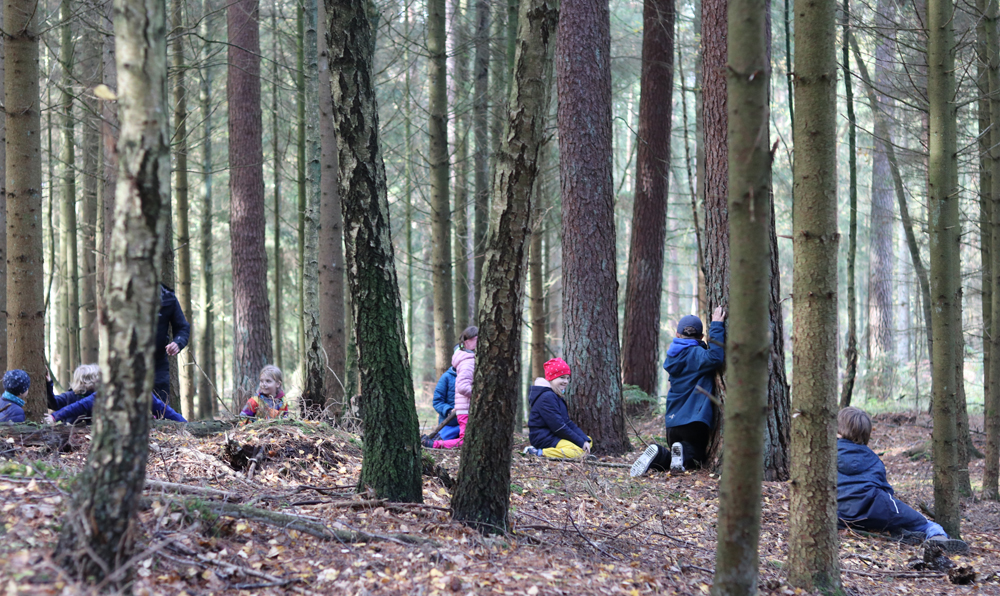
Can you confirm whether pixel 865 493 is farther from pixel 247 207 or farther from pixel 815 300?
pixel 247 207

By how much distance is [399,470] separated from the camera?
14.0 ft

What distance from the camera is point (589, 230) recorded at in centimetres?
799

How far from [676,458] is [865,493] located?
193 centimetres

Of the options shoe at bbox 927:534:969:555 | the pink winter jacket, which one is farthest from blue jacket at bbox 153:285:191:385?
shoe at bbox 927:534:969:555

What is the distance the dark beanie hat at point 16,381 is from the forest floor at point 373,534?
3.27ft

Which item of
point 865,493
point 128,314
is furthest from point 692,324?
point 128,314

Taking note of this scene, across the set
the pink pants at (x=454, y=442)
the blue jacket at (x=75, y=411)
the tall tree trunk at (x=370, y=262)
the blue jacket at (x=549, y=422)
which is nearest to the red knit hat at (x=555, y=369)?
the blue jacket at (x=549, y=422)

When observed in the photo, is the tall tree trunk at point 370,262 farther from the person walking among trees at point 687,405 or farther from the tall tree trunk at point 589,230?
the tall tree trunk at point 589,230

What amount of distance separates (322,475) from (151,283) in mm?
2980

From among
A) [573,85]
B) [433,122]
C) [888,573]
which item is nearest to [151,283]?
[888,573]

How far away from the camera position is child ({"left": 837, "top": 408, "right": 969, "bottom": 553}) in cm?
542

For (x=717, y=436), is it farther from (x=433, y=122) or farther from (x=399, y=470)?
(x=433, y=122)

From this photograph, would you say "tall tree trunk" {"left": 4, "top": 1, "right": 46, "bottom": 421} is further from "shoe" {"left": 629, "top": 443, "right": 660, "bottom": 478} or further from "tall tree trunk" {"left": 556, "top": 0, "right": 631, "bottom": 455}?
"shoe" {"left": 629, "top": 443, "right": 660, "bottom": 478}

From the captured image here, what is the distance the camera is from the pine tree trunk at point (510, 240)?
12.4ft
